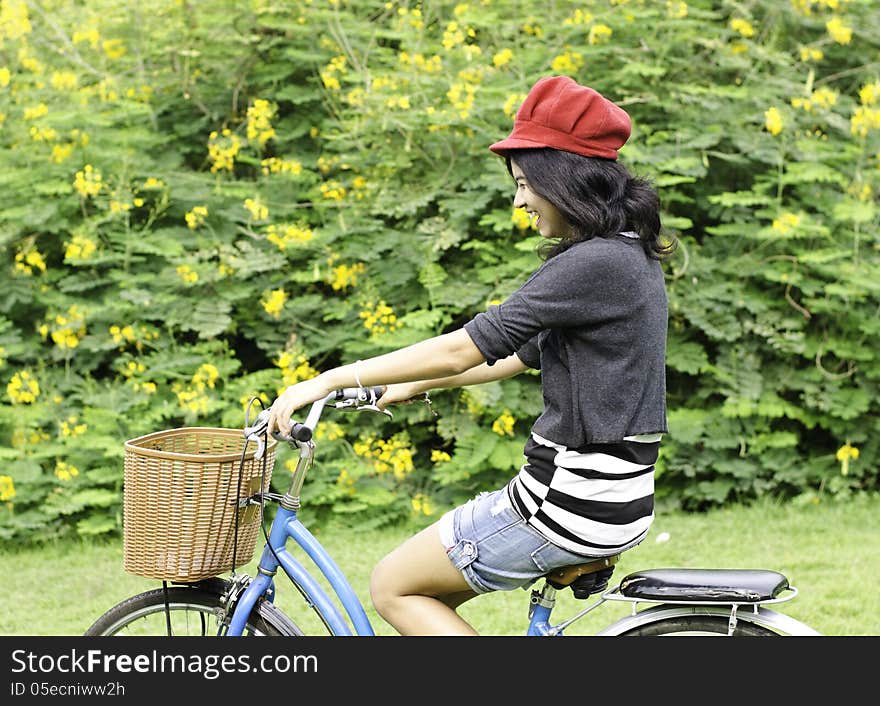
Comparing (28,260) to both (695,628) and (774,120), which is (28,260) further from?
(695,628)

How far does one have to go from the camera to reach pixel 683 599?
252cm

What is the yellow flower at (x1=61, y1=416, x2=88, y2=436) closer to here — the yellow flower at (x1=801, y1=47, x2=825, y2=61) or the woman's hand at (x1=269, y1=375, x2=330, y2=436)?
the woman's hand at (x1=269, y1=375, x2=330, y2=436)

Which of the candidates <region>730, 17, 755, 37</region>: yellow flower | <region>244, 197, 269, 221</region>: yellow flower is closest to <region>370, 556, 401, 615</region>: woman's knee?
<region>244, 197, 269, 221</region>: yellow flower

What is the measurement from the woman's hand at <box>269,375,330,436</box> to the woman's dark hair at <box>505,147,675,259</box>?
0.66 m

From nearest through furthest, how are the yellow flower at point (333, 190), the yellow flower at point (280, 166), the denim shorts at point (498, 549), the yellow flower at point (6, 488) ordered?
1. the denim shorts at point (498, 549)
2. the yellow flower at point (6, 488)
3. the yellow flower at point (333, 190)
4. the yellow flower at point (280, 166)

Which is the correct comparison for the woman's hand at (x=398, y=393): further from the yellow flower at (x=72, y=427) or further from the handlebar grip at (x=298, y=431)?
the yellow flower at (x=72, y=427)

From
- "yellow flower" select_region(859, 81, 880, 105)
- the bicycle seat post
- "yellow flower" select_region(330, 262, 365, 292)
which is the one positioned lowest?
"yellow flower" select_region(330, 262, 365, 292)

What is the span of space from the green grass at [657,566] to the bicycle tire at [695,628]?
2.06 meters

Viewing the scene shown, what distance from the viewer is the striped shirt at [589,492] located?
2.54 metres

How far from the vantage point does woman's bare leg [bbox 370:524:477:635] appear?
8.77 ft

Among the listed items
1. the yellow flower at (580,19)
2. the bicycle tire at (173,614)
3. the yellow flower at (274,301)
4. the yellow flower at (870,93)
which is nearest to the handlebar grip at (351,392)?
the bicycle tire at (173,614)

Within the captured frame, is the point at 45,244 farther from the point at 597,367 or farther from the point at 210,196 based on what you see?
the point at 597,367

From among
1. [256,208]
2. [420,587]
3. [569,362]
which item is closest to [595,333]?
[569,362]
